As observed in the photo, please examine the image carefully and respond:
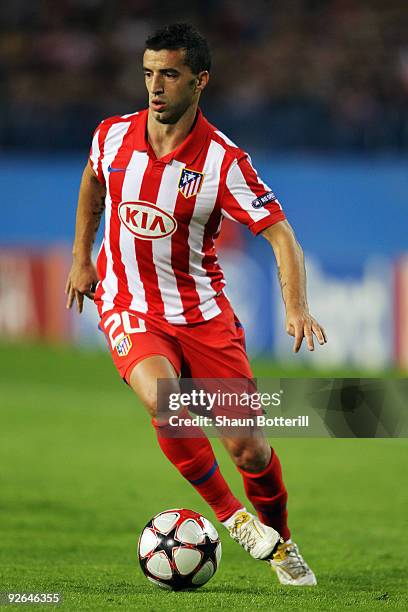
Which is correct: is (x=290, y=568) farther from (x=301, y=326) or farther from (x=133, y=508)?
(x=133, y=508)

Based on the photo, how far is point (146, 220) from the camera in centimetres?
501

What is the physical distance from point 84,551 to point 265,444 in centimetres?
134

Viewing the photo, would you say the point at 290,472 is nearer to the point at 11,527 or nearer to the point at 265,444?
the point at 11,527

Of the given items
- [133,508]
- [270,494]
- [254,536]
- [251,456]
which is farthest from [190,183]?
[133,508]

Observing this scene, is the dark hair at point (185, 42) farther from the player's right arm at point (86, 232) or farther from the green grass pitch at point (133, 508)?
the green grass pitch at point (133, 508)

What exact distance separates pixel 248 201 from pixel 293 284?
1.34 feet

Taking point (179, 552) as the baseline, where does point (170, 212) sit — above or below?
above

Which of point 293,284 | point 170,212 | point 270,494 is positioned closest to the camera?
point 293,284

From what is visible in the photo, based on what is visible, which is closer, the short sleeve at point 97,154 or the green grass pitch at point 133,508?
the green grass pitch at point 133,508

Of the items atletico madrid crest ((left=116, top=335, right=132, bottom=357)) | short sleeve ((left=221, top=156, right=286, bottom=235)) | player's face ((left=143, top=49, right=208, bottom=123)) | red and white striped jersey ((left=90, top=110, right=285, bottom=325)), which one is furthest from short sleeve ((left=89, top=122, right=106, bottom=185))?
atletico madrid crest ((left=116, top=335, right=132, bottom=357))

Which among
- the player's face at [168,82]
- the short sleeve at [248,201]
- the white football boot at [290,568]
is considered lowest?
the white football boot at [290,568]

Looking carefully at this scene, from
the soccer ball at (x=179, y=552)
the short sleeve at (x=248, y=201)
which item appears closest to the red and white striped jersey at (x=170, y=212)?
the short sleeve at (x=248, y=201)

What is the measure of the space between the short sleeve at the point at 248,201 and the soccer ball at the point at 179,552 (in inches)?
47.9

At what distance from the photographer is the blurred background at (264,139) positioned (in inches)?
507
